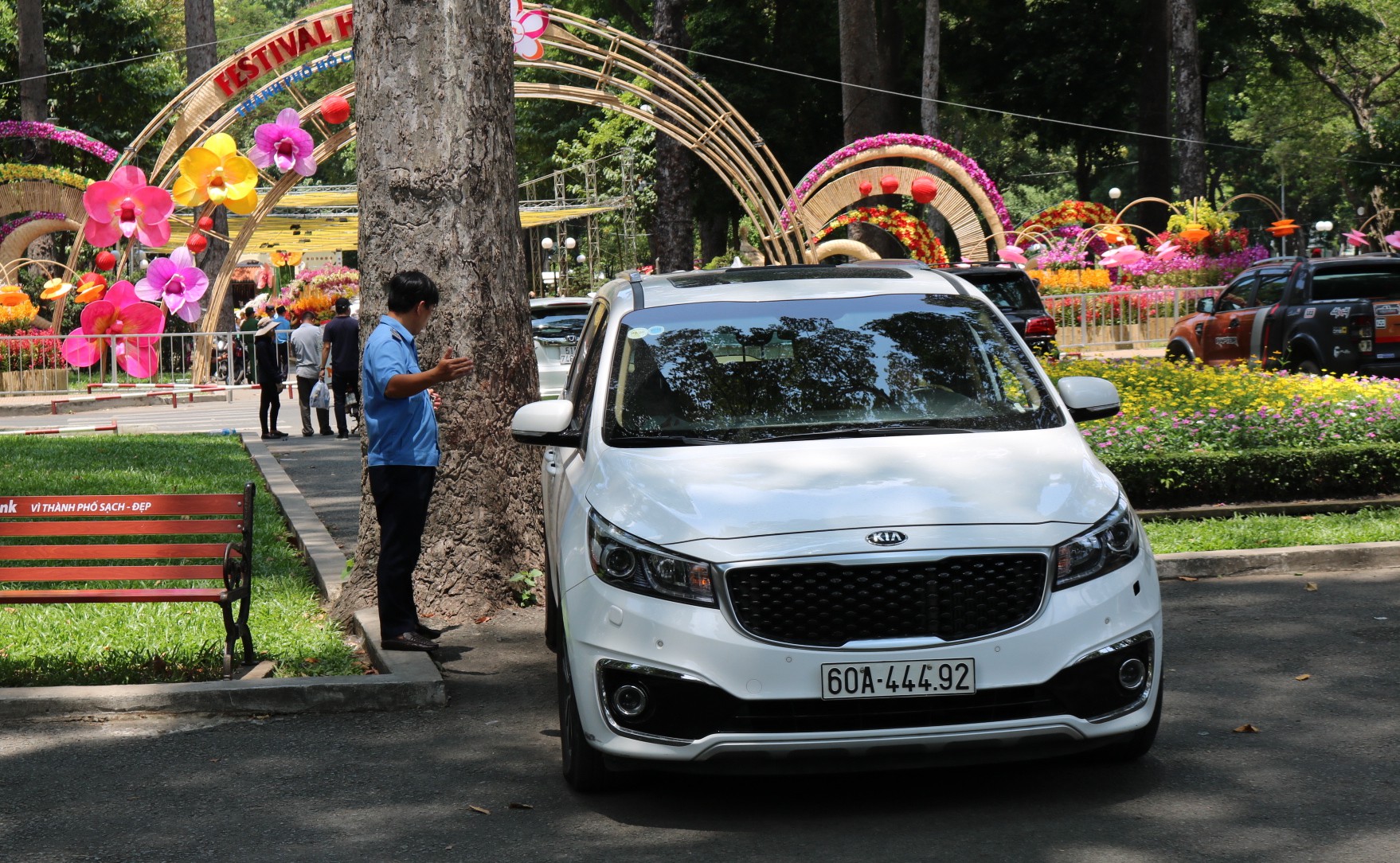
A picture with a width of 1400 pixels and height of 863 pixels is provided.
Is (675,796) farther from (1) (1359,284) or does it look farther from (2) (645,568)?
(1) (1359,284)

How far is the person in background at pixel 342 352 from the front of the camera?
20125 millimetres

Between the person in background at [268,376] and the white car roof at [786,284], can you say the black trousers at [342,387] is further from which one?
the white car roof at [786,284]

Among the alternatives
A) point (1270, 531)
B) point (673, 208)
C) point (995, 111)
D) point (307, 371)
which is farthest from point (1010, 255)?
point (1270, 531)

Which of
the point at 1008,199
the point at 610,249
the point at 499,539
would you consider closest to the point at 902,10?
the point at 610,249

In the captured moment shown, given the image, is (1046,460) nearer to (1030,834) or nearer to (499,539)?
(1030,834)

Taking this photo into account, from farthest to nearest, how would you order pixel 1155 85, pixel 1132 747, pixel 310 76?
pixel 1155 85, pixel 310 76, pixel 1132 747

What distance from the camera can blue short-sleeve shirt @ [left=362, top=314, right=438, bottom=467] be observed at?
23.9 ft

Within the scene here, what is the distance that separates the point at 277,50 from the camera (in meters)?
21.5

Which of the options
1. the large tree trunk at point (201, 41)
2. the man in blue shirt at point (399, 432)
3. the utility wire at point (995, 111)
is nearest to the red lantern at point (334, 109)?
the large tree trunk at point (201, 41)

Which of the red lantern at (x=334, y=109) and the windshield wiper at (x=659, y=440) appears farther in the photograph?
the red lantern at (x=334, y=109)

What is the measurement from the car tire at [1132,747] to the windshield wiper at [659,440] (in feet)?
5.74

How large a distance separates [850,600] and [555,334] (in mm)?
12308

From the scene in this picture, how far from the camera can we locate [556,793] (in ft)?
18.5

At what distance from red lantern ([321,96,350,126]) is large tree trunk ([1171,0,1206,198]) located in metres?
22.0
